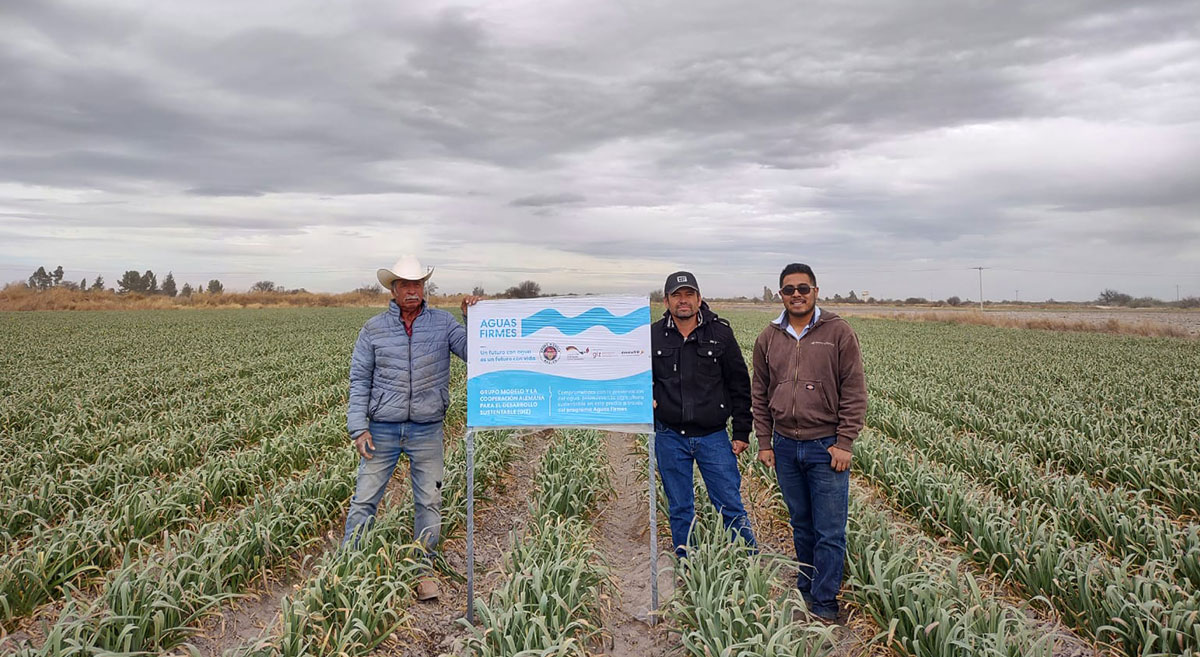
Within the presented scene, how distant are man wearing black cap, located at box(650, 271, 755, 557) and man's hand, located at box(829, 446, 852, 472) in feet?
2.44

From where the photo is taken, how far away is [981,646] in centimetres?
→ 357

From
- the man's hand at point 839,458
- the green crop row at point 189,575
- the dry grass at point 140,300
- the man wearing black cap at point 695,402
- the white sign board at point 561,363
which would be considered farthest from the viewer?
the dry grass at point 140,300

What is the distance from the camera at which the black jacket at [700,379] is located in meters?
4.77

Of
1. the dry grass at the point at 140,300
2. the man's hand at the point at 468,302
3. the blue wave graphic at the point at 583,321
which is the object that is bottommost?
the blue wave graphic at the point at 583,321

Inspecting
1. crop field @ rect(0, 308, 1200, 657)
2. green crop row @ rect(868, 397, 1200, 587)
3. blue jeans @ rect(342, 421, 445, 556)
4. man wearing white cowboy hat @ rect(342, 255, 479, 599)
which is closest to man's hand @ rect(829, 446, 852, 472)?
crop field @ rect(0, 308, 1200, 657)

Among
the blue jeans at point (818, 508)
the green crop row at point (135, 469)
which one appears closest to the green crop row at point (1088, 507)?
the blue jeans at point (818, 508)

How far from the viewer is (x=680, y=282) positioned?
15.5 feet

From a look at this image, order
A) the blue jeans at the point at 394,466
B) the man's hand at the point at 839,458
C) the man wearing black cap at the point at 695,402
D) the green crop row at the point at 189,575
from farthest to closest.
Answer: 1. the blue jeans at the point at 394,466
2. the man wearing black cap at the point at 695,402
3. the man's hand at the point at 839,458
4. the green crop row at the point at 189,575

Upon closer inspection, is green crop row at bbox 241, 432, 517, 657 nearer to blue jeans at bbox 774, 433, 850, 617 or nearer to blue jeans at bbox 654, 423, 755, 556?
blue jeans at bbox 654, 423, 755, 556

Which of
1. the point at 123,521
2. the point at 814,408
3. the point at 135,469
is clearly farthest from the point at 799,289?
the point at 135,469

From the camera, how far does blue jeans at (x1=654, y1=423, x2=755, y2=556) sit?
4852 millimetres

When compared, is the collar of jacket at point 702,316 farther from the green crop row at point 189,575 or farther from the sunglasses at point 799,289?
the green crop row at point 189,575

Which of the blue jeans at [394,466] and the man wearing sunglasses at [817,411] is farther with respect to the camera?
the blue jeans at [394,466]

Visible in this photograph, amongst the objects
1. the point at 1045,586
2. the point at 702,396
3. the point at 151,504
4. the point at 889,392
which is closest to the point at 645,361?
the point at 702,396
